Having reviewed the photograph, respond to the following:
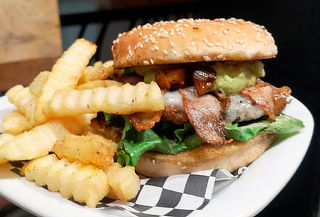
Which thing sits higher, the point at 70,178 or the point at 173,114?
the point at 173,114

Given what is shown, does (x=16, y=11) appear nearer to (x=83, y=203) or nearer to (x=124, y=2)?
(x=124, y=2)

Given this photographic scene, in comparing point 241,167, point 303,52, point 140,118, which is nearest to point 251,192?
point 241,167

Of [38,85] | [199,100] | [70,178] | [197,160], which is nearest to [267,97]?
[199,100]

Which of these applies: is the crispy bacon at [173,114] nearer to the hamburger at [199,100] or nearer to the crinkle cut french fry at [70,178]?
the hamburger at [199,100]

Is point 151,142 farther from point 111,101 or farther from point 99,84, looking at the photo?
point 99,84

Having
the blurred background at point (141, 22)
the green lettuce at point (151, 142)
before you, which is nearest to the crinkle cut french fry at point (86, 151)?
the green lettuce at point (151, 142)

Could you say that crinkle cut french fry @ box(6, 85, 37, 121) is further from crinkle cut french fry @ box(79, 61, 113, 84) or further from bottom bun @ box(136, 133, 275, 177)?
bottom bun @ box(136, 133, 275, 177)

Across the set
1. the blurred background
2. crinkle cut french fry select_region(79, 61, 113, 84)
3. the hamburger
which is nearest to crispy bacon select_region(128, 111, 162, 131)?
the hamburger
